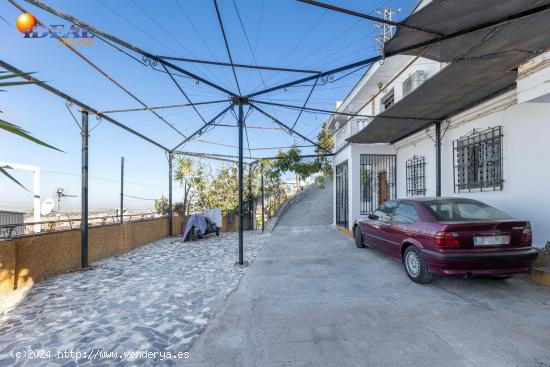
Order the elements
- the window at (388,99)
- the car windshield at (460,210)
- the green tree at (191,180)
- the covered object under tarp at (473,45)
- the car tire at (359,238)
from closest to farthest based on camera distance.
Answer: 1. the covered object under tarp at (473,45)
2. the car windshield at (460,210)
3. the car tire at (359,238)
4. the window at (388,99)
5. the green tree at (191,180)

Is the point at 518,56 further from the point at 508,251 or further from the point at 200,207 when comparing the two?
the point at 200,207

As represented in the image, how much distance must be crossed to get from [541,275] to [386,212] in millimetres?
2495

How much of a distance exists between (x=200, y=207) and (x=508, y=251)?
1166 cm

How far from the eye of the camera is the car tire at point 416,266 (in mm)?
4207

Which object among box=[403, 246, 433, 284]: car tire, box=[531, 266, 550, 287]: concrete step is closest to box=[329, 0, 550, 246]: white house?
box=[531, 266, 550, 287]: concrete step

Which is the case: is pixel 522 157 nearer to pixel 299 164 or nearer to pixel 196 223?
pixel 299 164

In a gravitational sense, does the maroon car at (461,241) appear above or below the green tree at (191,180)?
below

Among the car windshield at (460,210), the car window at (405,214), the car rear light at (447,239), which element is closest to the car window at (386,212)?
the car window at (405,214)

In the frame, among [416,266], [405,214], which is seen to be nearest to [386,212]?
[405,214]

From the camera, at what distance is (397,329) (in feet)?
9.60

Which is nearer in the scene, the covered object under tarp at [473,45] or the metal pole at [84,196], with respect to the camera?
the covered object under tarp at [473,45]

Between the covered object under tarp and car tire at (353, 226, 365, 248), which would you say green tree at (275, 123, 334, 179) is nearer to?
car tire at (353, 226, 365, 248)

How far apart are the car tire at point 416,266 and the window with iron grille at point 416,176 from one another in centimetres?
435

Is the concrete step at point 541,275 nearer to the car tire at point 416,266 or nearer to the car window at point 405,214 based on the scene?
the car tire at point 416,266
